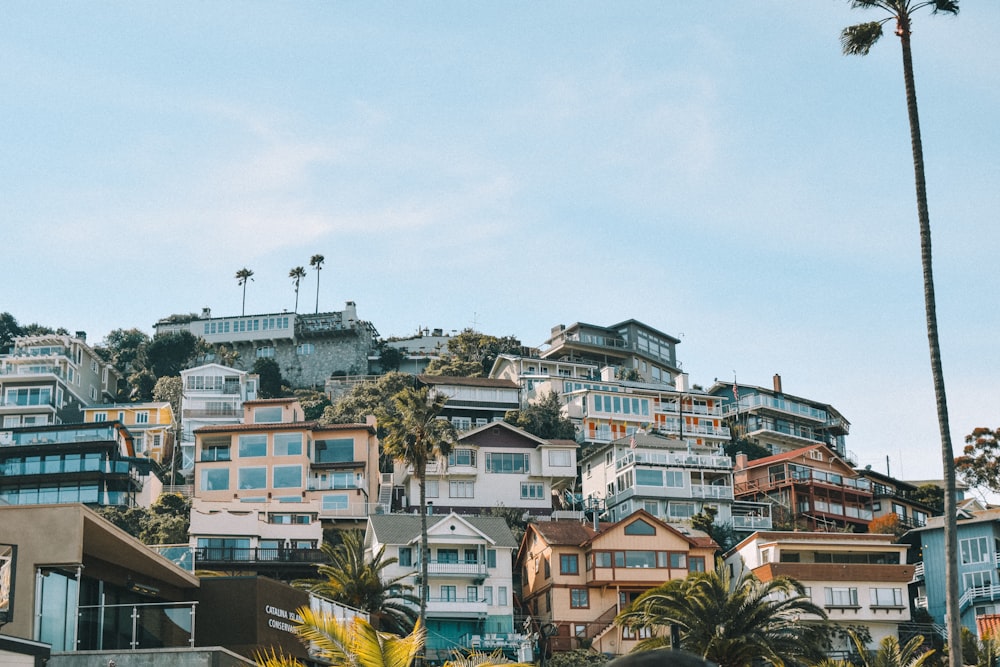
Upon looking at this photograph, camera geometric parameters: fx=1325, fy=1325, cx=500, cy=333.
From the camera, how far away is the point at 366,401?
387 ft

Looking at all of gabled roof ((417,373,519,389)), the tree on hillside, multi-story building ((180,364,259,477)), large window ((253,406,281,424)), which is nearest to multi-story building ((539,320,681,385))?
the tree on hillside

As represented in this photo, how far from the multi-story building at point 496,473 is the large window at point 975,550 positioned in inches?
1046

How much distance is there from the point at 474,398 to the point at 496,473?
28.4 metres

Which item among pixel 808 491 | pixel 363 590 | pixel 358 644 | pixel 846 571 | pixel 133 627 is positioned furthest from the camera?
pixel 808 491

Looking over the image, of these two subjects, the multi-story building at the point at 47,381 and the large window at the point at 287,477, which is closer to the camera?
the large window at the point at 287,477

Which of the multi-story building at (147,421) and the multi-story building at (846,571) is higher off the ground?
the multi-story building at (147,421)

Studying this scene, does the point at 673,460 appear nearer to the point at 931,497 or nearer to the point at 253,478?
the point at 253,478

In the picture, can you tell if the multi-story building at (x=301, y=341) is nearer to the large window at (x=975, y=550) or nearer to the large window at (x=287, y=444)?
the large window at (x=287, y=444)

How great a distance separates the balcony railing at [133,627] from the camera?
2917 centimetres

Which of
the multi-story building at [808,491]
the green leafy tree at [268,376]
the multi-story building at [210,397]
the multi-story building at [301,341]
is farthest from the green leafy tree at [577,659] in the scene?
the multi-story building at [301,341]

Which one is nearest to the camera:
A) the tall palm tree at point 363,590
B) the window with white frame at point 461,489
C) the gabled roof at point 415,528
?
the tall palm tree at point 363,590

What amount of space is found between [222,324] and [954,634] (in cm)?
12778

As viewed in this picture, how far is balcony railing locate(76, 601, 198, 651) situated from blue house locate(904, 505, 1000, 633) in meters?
53.7

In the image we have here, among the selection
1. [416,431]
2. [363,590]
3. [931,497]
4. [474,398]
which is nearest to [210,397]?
[474,398]
